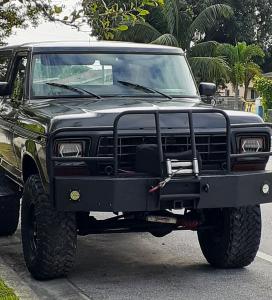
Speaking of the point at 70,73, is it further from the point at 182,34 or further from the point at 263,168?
the point at 182,34

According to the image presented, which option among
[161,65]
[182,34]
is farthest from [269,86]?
[161,65]

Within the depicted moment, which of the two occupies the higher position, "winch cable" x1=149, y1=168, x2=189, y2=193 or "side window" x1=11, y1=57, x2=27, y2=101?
"side window" x1=11, y1=57, x2=27, y2=101

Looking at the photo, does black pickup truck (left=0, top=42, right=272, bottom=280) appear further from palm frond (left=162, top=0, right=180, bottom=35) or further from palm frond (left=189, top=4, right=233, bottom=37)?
palm frond (left=189, top=4, right=233, bottom=37)

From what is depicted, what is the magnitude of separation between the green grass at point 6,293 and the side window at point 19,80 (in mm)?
2122

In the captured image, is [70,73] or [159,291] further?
[70,73]

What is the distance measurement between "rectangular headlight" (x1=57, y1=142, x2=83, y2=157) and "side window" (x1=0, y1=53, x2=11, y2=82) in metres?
2.67

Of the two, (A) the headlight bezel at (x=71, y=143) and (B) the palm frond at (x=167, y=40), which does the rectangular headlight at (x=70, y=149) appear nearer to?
(A) the headlight bezel at (x=71, y=143)

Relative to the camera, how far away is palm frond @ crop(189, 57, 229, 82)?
32.4 metres

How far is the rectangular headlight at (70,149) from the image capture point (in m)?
5.37

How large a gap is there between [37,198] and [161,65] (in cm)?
219

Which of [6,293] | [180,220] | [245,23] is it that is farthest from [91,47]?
[245,23]

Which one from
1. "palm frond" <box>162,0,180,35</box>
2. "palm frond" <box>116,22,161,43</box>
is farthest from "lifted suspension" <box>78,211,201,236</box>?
"palm frond" <box>116,22,161,43</box>

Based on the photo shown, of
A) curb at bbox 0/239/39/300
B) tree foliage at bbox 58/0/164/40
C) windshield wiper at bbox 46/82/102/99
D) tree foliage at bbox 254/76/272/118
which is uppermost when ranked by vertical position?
tree foliage at bbox 58/0/164/40

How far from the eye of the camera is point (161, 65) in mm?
7191
